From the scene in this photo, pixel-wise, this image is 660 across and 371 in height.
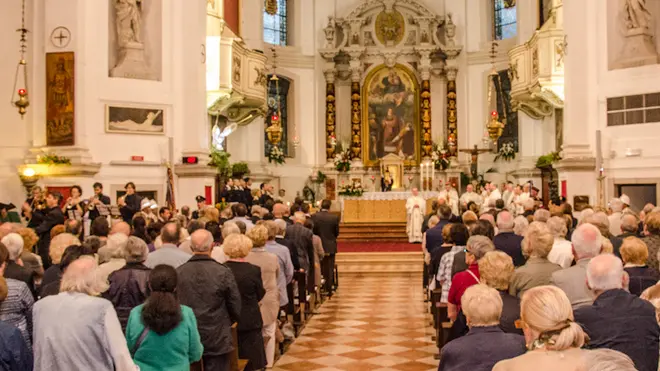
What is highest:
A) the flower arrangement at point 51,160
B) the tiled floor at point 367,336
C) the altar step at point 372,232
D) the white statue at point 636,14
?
the white statue at point 636,14

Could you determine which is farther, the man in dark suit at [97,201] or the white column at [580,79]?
the white column at [580,79]

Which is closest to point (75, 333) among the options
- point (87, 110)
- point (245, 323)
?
point (245, 323)

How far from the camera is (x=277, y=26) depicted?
30266 mm

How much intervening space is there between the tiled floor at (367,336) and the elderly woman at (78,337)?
175 inches

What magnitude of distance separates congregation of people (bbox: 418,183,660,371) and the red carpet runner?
12.0 meters

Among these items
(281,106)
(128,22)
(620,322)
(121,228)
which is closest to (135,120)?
(128,22)

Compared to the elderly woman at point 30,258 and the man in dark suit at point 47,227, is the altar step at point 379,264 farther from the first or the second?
the elderly woman at point 30,258

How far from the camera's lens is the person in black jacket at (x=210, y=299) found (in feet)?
20.2

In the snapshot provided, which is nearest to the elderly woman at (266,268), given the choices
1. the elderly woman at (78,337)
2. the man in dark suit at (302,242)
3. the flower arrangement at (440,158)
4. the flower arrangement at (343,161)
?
the man in dark suit at (302,242)

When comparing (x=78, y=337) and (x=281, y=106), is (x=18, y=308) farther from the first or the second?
(x=281, y=106)

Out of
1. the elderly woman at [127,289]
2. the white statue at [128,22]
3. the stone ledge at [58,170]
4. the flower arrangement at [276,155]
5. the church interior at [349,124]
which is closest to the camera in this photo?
the elderly woman at [127,289]

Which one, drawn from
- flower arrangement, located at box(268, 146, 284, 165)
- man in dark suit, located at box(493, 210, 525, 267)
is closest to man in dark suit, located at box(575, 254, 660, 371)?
man in dark suit, located at box(493, 210, 525, 267)

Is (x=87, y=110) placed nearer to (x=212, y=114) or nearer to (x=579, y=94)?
(x=212, y=114)

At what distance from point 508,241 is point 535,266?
227cm
